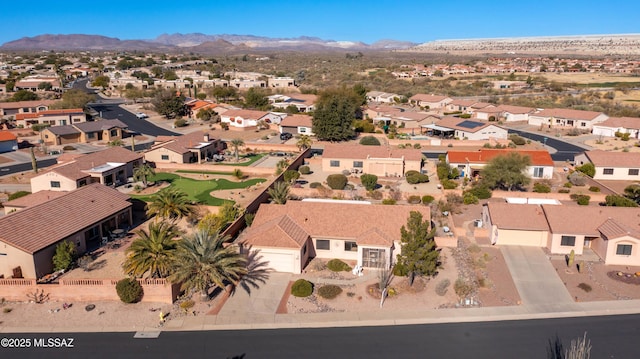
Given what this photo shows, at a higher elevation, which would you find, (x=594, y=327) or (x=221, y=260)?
(x=221, y=260)

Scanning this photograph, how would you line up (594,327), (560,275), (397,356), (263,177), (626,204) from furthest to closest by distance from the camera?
(263,177)
(626,204)
(560,275)
(594,327)
(397,356)

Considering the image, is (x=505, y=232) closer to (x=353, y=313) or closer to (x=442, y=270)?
(x=442, y=270)

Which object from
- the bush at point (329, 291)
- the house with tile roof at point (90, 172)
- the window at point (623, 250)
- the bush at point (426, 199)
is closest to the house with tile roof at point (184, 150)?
the house with tile roof at point (90, 172)

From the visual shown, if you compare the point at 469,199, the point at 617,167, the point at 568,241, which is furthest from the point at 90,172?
the point at 617,167

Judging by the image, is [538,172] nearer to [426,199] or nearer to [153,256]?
[426,199]

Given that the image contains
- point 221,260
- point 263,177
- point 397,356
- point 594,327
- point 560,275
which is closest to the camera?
point 397,356

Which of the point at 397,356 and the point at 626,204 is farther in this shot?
the point at 626,204

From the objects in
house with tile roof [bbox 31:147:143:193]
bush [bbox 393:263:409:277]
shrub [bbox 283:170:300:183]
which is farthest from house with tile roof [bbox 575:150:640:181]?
house with tile roof [bbox 31:147:143:193]

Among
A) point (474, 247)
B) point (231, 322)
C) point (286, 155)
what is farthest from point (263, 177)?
point (231, 322)
